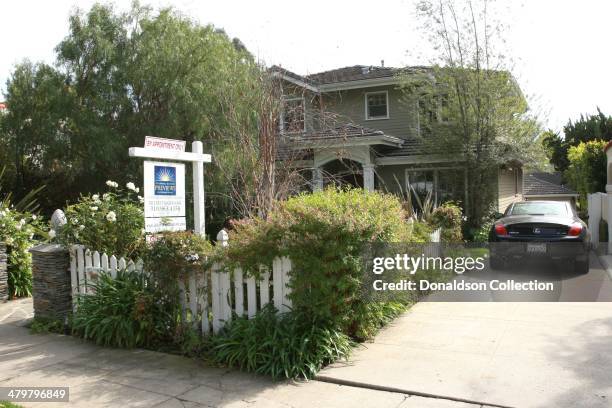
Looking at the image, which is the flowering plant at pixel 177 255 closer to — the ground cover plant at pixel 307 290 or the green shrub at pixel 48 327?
the ground cover plant at pixel 307 290

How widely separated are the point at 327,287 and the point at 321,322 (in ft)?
1.33

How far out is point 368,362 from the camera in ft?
17.2

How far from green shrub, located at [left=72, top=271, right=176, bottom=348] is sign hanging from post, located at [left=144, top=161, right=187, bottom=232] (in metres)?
0.88

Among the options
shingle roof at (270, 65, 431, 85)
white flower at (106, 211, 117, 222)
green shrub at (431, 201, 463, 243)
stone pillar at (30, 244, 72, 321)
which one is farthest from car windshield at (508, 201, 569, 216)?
stone pillar at (30, 244, 72, 321)

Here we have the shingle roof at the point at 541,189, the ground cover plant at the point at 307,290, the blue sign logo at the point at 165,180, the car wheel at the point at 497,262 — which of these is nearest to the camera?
the ground cover plant at the point at 307,290

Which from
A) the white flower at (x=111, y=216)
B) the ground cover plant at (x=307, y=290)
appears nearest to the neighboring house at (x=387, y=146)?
the white flower at (x=111, y=216)

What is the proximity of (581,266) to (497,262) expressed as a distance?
60.4 inches

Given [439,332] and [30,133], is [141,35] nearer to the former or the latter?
[30,133]

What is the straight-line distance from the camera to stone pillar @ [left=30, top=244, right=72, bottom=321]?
6980 mm

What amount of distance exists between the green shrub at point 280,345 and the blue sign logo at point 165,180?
8.22 feet

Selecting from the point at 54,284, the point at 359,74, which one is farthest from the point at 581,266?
the point at 359,74

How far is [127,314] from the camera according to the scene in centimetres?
614

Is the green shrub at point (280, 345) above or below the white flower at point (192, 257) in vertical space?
below

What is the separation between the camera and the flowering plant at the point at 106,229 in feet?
22.9
